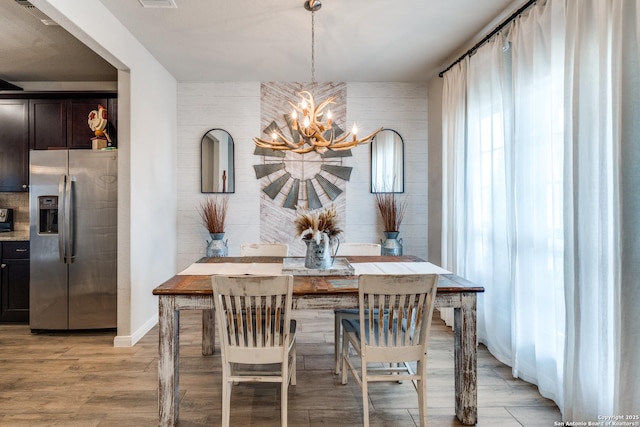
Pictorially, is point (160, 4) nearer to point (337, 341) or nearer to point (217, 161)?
point (217, 161)

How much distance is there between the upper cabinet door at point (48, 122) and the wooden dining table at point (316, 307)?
2.91m

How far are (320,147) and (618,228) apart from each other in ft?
6.02

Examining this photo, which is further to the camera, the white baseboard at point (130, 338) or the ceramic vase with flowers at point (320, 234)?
the white baseboard at point (130, 338)

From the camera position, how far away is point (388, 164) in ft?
14.9

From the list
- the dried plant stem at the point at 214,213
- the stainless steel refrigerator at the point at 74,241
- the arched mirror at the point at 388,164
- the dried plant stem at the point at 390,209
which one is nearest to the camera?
the stainless steel refrigerator at the point at 74,241

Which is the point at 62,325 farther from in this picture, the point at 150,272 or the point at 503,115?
the point at 503,115

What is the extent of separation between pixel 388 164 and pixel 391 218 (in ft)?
2.36

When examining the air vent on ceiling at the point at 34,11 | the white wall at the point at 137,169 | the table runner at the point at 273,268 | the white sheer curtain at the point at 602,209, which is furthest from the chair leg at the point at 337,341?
the air vent on ceiling at the point at 34,11

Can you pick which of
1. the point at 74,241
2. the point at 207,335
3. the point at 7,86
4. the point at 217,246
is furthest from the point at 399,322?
the point at 7,86

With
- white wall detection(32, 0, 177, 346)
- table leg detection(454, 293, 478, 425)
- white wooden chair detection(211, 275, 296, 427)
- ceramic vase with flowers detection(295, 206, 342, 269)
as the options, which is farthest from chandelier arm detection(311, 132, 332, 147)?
white wall detection(32, 0, 177, 346)

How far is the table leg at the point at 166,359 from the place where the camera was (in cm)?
194

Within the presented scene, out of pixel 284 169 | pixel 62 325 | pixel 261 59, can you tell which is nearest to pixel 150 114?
pixel 261 59

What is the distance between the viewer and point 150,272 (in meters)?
3.62

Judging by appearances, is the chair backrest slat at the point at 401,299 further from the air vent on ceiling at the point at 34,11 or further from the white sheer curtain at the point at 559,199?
the air vent on ceiling at the point at 34,11
